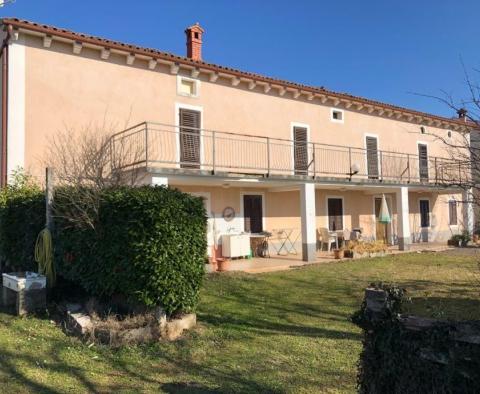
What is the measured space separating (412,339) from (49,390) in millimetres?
3267

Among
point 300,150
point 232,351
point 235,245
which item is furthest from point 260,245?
point 232,351

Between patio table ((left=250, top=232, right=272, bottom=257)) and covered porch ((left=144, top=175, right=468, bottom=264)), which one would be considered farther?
patio table ((left=250, top=232, right=272, bottom=257))

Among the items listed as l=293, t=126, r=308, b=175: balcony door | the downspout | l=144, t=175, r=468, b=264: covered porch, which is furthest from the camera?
l=293, t=126, r=308, b=175: balcony door

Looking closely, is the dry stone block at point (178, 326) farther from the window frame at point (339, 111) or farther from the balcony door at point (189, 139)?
the window frame at point (339, 111)

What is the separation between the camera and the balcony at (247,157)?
12.5 metres

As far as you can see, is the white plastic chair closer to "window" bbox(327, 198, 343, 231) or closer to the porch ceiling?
"window" bbox(327, 198, 343, 231)

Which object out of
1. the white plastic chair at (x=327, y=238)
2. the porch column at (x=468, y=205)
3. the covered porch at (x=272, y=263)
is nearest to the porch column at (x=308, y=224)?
the covered porch at (x=272, y=263)

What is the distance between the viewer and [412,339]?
304cm

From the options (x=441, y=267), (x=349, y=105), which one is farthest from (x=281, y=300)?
(x=349, y=105)

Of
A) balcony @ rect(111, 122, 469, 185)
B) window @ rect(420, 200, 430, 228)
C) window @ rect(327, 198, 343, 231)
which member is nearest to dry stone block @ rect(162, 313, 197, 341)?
balcony @ rect(111, 122, 469, 185)

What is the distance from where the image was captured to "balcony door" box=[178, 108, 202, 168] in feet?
46.1

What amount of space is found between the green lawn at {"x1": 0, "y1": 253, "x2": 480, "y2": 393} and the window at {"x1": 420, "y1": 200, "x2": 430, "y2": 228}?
15003 millimetres

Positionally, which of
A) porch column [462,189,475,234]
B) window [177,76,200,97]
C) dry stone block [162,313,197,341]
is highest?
window [177,76,200,97]

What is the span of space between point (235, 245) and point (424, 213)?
1293cm
